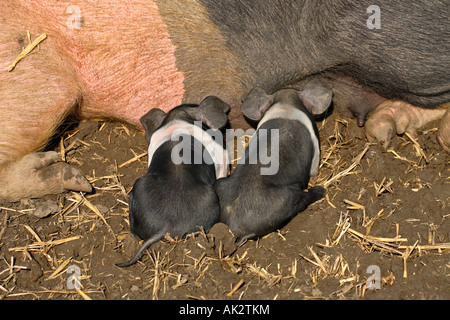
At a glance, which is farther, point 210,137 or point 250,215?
point 210,137

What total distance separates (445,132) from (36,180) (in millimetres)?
2370

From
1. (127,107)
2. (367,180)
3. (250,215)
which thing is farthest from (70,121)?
(367,180)

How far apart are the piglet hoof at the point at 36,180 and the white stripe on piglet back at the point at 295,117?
3.61 feet

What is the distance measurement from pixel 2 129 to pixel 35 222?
55 cm

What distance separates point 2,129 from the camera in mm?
3420

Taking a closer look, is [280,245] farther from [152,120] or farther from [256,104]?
[152,120]

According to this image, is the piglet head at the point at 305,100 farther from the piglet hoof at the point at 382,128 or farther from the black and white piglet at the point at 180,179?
the piglet hoof at the point at 382,128

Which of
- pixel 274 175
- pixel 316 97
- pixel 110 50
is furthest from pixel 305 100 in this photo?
pixel 110 50

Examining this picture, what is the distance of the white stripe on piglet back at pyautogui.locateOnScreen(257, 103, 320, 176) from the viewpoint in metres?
3.39

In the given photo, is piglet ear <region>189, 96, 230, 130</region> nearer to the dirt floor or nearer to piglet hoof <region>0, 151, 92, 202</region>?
the dirt floor

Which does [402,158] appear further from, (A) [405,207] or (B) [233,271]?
(B) [233,271]

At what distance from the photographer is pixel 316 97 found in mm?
3572

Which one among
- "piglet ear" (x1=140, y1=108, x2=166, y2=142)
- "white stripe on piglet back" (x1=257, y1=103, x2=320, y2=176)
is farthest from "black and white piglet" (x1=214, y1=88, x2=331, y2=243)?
"piglet ear" (x1=140, y1=108, x2=166, y2=142)

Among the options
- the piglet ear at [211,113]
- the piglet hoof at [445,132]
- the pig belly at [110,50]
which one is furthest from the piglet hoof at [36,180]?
the piglet hoof at [445,132]
